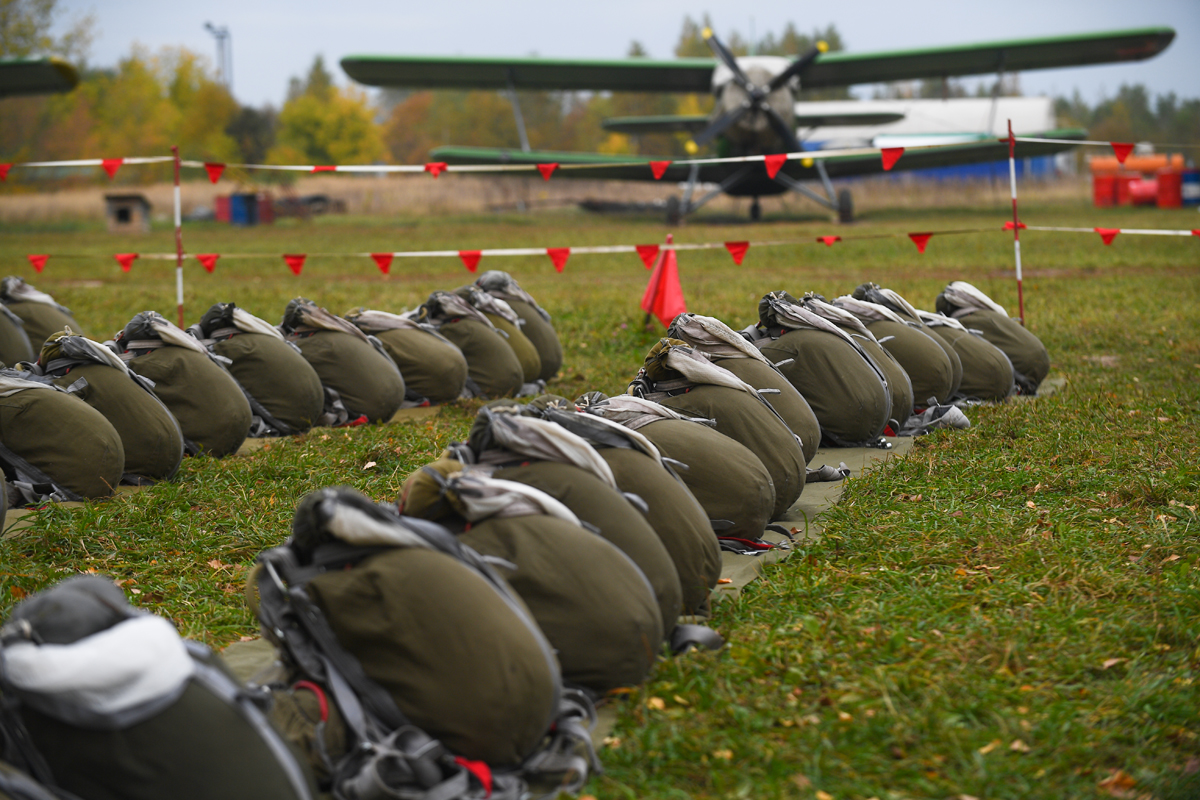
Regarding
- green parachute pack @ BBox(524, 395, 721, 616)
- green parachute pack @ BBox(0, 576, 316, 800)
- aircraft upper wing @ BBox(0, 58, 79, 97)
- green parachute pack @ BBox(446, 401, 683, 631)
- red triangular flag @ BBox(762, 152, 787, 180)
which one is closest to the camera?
green parachute pack @ BBox(0, 576, 316, 800)

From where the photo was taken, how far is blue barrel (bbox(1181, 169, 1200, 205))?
38.2 meters

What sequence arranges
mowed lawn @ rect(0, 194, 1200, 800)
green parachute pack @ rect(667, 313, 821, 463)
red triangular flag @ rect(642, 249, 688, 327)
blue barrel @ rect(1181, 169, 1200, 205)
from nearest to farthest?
1. mowed lawn @ rect(0, 194, 1200, 800)
2. green parachute pack @ rect(667, 313, 821, 463)
3. red triangular flag @ rect(642, 249, 688, 327)
4. blue barrel @ rect(1181, 169, 1200, 205)

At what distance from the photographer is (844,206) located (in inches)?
1178

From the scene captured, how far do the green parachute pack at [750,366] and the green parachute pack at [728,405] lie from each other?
1.05 feet

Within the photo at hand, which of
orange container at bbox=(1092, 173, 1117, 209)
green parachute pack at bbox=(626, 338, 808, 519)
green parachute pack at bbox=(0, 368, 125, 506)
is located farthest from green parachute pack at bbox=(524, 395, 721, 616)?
orange container at bbox=(1092, 173, 1117, 209)

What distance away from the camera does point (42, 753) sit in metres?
2.13

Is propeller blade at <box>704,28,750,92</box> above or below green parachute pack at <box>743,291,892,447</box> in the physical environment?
above

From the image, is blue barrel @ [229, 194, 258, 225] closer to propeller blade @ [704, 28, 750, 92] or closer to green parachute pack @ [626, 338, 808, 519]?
propeller blade @ [704, 28, 750, 92]

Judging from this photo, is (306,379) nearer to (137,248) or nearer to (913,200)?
(137,248)

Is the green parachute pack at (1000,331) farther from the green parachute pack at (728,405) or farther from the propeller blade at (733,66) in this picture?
the propeller blade at (733,66)

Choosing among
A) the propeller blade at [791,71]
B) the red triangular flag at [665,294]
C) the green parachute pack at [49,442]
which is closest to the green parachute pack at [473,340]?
the red triangular flag at [665,294]

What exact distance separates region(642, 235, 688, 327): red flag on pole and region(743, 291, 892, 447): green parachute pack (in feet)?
14.1

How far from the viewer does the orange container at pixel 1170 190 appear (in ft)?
118

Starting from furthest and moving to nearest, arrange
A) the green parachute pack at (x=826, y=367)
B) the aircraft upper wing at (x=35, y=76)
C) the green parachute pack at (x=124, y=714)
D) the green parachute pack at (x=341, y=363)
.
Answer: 1. the aircraft upper wing at (x=35, y=76)
2. the green parachute pack at (x=341, y=363)
3. the green parachute pack at (x=826, y=367)
4. the green parachute pack at (x=124, y=714)
